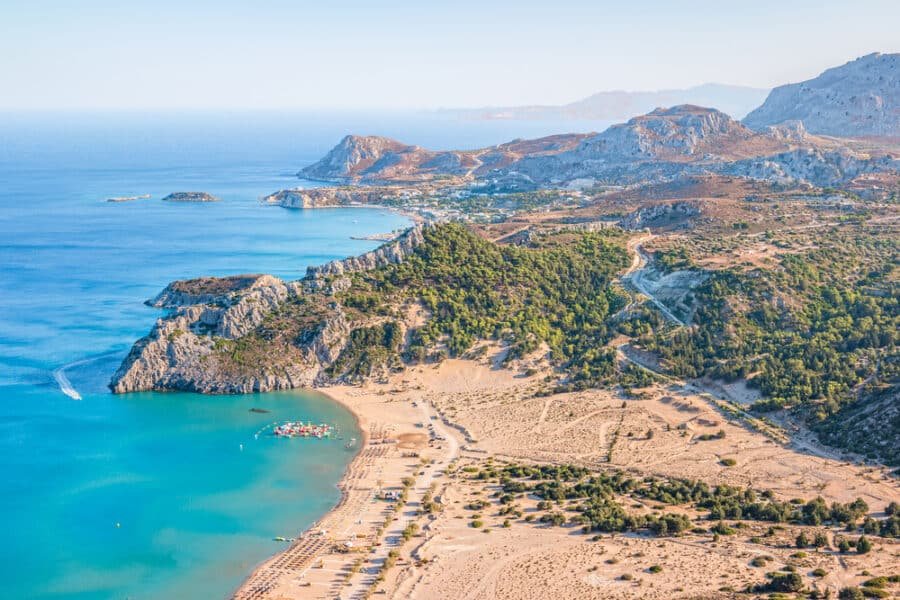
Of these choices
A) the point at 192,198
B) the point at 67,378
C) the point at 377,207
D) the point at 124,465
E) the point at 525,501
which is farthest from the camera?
Result: the point at 192,198

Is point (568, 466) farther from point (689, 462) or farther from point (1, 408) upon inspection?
point (1, 408)

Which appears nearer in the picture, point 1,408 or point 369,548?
point 369,548

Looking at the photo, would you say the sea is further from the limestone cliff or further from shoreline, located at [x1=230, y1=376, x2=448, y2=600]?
the limestone cliff

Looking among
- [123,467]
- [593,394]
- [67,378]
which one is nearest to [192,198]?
→ [67,378]

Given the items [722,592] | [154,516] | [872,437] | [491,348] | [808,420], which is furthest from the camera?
[491,348]

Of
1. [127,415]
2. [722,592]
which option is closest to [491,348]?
[127,415]

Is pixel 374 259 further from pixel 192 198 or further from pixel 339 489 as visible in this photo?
pixel 192 198

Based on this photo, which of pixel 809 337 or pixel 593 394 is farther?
pixel 809 337
